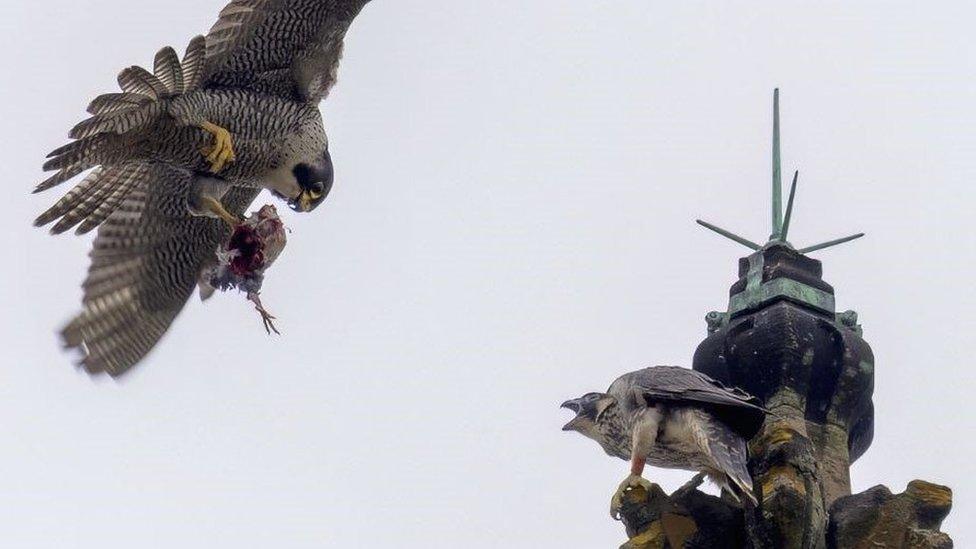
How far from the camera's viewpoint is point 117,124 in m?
15.6

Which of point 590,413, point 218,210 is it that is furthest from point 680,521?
point 218,210

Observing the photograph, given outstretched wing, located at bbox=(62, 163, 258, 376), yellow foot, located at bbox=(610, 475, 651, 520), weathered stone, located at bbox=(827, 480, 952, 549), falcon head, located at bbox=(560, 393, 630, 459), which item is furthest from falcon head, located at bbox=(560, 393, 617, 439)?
outstretched wing, located at bbox=(62, 163, 258, 376)

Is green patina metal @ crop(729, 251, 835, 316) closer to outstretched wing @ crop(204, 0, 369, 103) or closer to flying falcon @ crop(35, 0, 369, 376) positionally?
flying falcon @ crop(35, 0, 369, 376)

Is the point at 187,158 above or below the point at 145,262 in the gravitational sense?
above

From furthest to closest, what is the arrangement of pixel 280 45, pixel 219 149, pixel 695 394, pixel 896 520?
pixel 280 45 < pixel 219 149 < pixel 695 394 < pixel 896 520

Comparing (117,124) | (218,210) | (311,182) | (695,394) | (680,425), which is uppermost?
(311,182)

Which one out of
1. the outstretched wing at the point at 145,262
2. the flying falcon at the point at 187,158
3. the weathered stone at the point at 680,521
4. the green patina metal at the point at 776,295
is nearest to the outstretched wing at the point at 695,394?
the weathered stone at the point at 680,521

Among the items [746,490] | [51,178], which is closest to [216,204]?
[51,178]

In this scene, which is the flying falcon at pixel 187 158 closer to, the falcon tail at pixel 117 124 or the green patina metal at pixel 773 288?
the falcon tail at pixel 117 124

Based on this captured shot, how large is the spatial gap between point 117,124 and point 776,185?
5117mm

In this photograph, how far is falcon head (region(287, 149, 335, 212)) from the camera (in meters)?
16.4

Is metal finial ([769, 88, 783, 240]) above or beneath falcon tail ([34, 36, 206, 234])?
above

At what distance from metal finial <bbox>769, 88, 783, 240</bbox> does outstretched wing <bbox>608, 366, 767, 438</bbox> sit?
243 cm

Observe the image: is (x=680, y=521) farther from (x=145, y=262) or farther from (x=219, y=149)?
(x=145, y=262)
